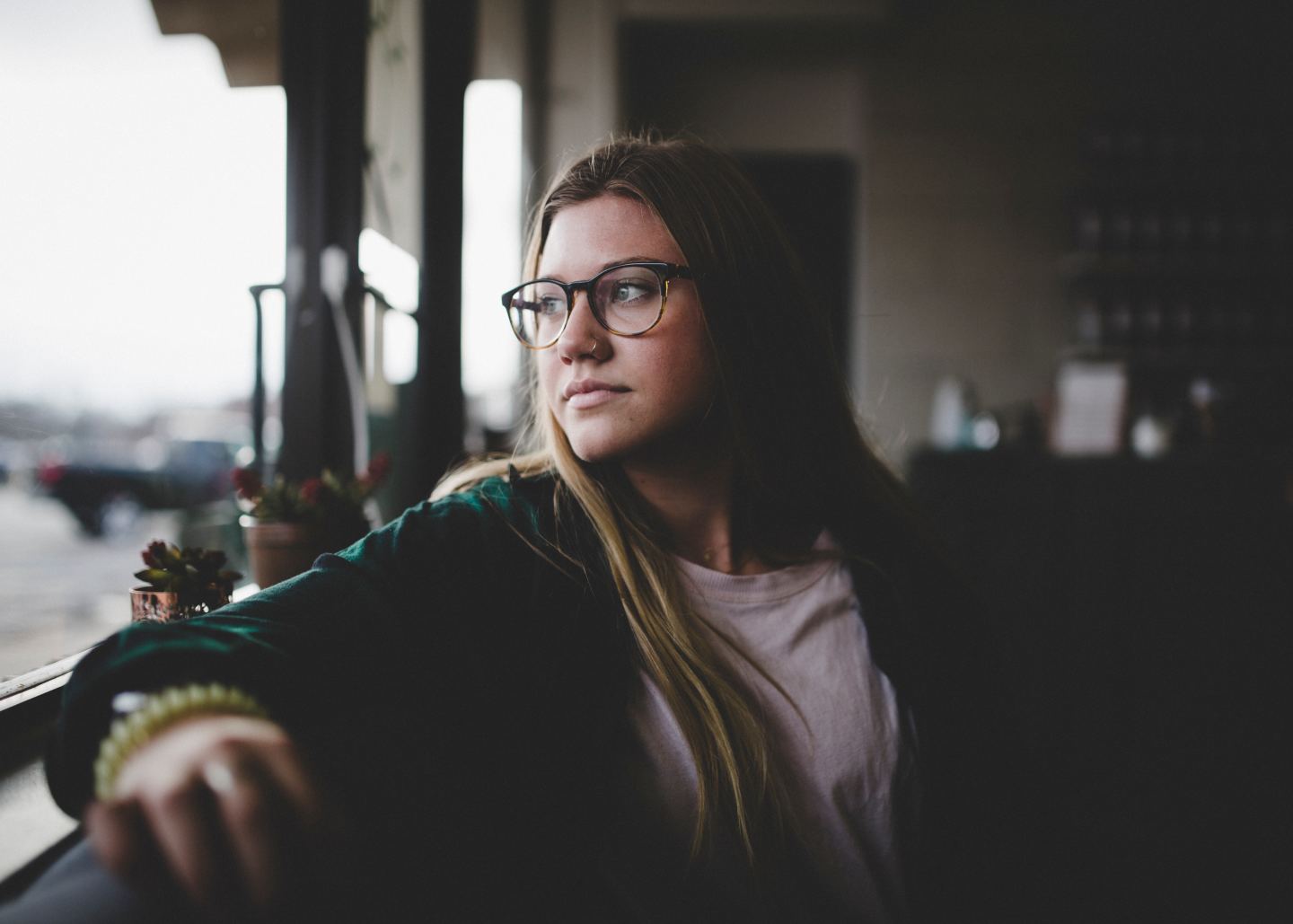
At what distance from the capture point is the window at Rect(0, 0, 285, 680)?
3.37 feet

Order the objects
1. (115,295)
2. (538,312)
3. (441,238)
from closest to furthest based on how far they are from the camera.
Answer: (538,312) < (115,295) < (441,238)

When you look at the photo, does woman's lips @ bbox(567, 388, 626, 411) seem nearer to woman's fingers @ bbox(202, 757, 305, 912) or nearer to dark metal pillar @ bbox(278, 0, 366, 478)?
woman's fingers @ bbox(202, 757, 305, 912)

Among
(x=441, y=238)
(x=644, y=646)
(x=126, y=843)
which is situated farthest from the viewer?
(x=441, y=238)

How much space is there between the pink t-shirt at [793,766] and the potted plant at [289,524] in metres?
0.50

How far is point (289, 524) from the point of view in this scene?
108 centimetres

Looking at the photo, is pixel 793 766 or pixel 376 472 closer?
pixel 793 766

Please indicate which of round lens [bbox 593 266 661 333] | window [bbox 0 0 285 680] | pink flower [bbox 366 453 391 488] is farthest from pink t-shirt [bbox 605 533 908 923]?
window [bbox 0 0 285 680]

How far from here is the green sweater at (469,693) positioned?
0.55 meters

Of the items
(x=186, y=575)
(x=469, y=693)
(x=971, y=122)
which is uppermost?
(x=971, y=122)

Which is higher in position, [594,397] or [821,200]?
[821,200]

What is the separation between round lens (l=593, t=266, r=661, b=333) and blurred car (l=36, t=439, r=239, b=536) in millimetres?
920

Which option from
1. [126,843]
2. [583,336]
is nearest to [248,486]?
[583,336]

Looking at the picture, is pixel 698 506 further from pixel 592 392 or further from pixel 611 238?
pixel 611 238

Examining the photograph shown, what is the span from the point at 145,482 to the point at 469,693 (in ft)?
3.92
